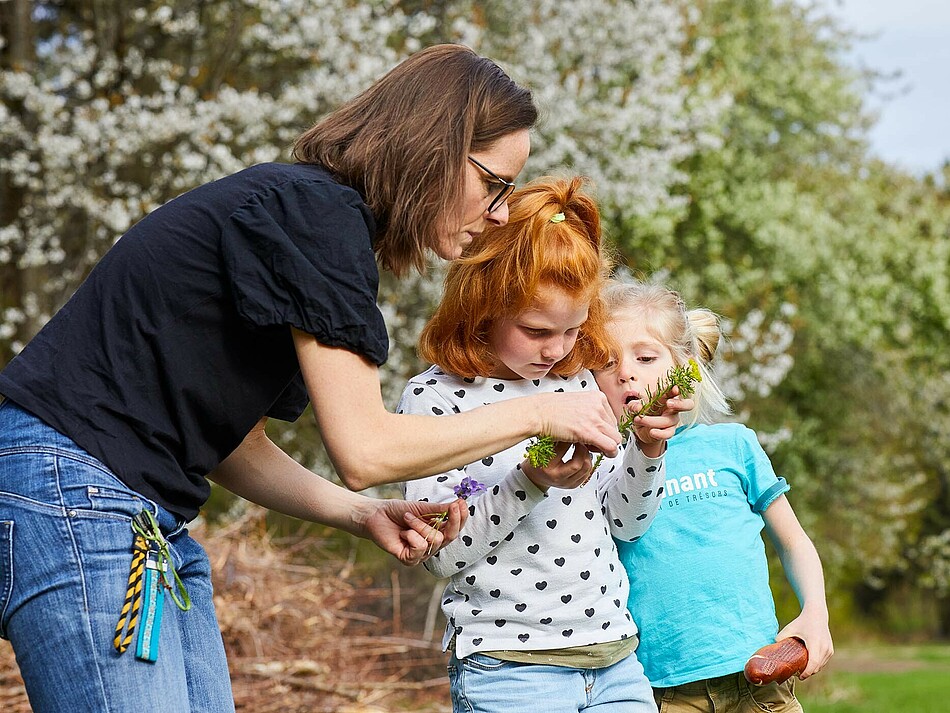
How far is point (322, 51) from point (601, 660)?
5.35 metres

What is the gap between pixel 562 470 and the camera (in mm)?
2074

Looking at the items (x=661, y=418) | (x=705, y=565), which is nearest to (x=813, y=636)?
(x=705, y=565)

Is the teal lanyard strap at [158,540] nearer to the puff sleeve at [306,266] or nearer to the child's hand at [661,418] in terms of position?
the puff sleeve at [306,266]

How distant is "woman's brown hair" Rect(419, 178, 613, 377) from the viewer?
2.31m

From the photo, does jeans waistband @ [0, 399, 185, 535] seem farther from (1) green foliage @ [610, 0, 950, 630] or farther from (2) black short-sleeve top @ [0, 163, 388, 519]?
(1) green foliage @ [610, 0, 950, 630]

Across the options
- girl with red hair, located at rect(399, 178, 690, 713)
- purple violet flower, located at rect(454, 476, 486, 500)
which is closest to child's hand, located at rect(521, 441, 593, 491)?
girl with red hair, located at rect(399, 178, 690, 713)

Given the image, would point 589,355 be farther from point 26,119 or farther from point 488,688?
point 26,119

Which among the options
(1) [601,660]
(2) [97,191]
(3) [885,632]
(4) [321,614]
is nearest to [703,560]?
(1) [601,660]

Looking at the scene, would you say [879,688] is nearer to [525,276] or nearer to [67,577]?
[525,276]

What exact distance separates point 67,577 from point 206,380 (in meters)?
0.38

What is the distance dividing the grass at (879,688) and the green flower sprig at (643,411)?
781cm

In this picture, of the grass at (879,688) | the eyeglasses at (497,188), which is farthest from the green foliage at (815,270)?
the eyeglasses at (497,188)

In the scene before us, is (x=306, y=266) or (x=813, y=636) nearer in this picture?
(x=306, y=266)

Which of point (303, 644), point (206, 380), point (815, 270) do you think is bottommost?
point (303, 644)
